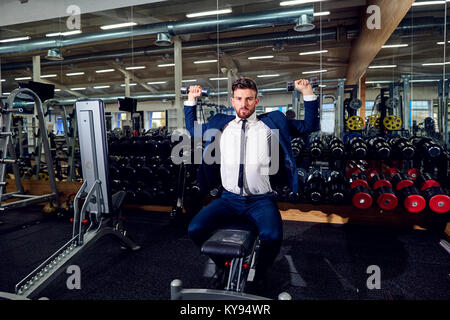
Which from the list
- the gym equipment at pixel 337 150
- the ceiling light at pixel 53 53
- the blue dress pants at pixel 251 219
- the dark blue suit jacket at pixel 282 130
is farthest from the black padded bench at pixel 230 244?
the ceiling light at pixel 53 53

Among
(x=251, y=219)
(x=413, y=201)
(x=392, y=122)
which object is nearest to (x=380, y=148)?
(x=413, y=201)

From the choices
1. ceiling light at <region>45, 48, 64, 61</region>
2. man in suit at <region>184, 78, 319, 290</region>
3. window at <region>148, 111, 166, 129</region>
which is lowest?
man in suit at <region>184, 78, 319, 290</region>

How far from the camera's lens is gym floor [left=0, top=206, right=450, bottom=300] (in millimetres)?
1769

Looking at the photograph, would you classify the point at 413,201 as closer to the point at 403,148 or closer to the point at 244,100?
the point at 403,148

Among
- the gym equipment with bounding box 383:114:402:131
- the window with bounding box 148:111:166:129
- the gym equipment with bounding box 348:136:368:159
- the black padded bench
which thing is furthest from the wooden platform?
the window with bounding box 148:111:166:129

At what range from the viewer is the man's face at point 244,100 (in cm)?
165

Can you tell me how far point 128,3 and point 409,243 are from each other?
15.0 ft

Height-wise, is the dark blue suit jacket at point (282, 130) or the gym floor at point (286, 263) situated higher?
the dark blue suit jacket at point (282, 130)

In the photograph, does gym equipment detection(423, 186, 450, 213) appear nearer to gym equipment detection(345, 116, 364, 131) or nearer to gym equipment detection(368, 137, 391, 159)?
gym equipment detection(368, 137, 391, 159)

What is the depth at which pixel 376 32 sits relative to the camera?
3.86 m

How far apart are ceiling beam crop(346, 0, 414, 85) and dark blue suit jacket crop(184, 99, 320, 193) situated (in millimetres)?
1955

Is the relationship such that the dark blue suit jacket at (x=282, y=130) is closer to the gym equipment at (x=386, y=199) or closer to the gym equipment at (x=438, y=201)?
the gym equipment at (x=386, y=199)

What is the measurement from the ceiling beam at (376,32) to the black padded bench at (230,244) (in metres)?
2.82

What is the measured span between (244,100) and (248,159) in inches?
14.0
